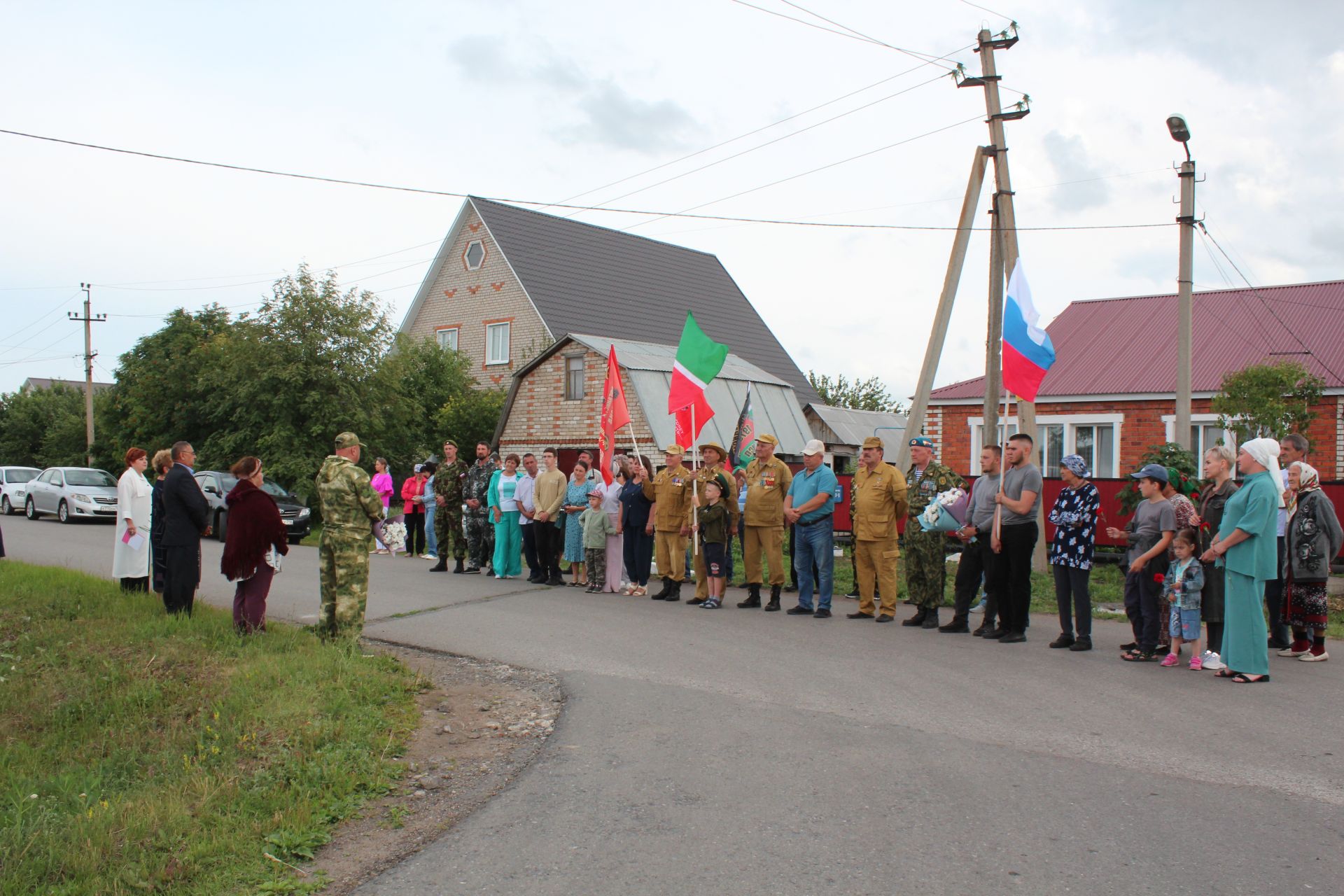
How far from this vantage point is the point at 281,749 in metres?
6.09

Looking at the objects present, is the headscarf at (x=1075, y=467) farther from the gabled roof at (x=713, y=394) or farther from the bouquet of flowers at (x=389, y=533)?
the gabled roof at (x=713, y=394)

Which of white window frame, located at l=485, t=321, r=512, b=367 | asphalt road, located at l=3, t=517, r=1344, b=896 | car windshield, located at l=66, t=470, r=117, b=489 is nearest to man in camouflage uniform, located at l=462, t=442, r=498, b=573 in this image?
asphalt road, located at l=3, t=517, r=1344, b=896

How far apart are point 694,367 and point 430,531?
6805 mm

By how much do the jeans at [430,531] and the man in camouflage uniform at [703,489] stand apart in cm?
675

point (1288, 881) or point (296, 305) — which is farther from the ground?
point (296, 305)

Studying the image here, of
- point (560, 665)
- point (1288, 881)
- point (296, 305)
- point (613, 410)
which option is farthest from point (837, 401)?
point (1288, 881)

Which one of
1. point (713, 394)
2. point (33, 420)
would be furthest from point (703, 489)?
point (33, 420)

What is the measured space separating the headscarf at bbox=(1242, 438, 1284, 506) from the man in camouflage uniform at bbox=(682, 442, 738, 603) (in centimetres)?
577

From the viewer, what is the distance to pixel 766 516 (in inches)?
474

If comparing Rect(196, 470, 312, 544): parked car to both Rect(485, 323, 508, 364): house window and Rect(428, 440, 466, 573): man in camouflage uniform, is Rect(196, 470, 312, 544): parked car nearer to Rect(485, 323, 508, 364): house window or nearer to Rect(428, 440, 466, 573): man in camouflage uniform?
Rect(428, 440, 466, 573): man in camouflage uniform

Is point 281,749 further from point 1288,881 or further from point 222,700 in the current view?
point 1288,881

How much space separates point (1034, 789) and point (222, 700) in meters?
5.36

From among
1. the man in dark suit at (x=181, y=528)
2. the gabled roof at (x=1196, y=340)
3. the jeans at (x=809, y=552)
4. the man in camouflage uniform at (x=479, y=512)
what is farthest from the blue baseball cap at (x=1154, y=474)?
the gabled roof at (x=1196, y=340)

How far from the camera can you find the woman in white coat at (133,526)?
10.8 meters
